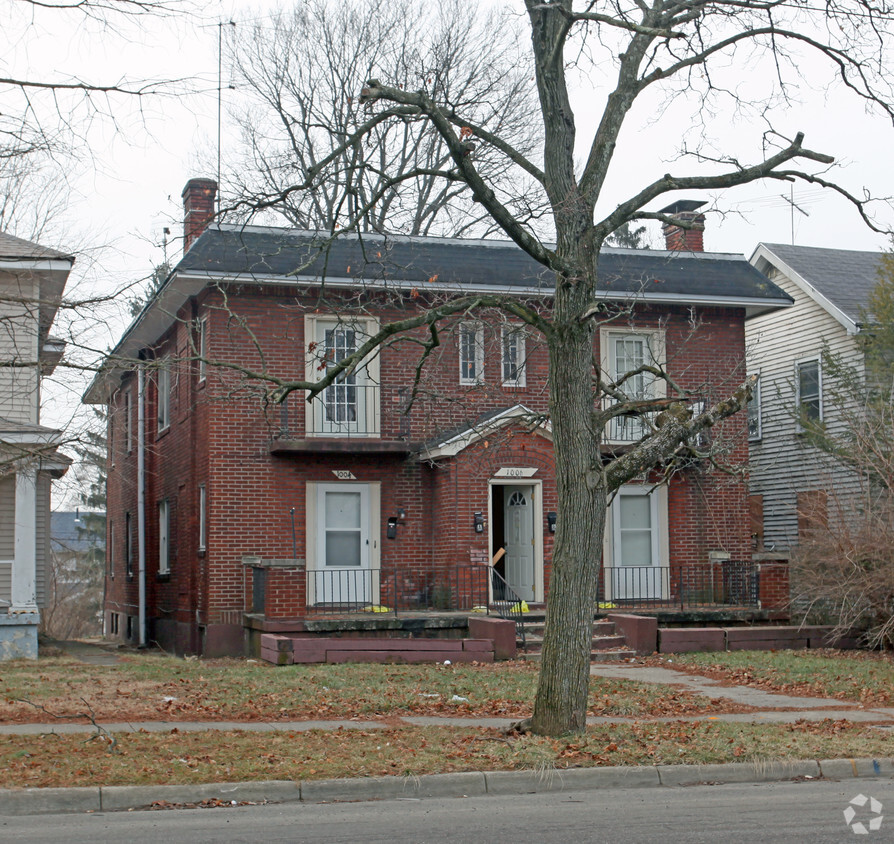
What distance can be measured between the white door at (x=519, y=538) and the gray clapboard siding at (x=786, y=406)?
7.35 metres

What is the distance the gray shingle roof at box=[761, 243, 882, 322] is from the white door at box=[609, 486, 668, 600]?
22.9ft

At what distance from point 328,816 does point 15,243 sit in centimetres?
1407

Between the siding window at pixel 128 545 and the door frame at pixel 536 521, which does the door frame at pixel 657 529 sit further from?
the siding window at pixel 128 545

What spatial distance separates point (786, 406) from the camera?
2680 centimetres

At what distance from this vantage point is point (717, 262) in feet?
79.2

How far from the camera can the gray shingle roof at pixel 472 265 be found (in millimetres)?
20250

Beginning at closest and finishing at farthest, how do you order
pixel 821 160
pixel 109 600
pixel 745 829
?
pixel 745 829 → pixel 821 160 → pixel 109 600

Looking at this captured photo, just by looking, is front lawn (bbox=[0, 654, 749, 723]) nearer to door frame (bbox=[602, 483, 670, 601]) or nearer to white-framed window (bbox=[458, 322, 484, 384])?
door frame (bbox=[602, 483, 670, 601])

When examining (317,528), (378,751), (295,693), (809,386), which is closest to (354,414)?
(317,528)

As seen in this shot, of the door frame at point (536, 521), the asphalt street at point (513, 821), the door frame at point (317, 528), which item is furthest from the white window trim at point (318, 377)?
the asphalt street at point (513, 821)

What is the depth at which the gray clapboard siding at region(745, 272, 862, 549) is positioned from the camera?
26.3 metres

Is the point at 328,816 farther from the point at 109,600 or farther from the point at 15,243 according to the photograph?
the point at 109,600

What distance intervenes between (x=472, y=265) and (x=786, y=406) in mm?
9318

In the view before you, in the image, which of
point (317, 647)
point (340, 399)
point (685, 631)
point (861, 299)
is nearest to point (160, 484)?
point (340, 399)
